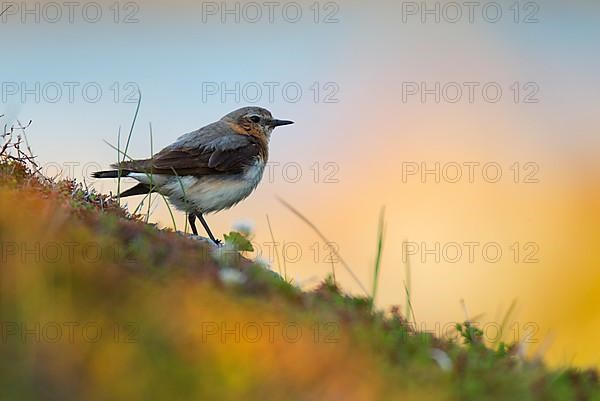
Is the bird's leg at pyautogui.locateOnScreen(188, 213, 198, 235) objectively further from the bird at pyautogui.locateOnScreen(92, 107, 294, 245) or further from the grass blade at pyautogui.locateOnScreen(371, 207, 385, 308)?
the grass blade at pyautogui.locateOnScreen(371, 207, 385, 308)

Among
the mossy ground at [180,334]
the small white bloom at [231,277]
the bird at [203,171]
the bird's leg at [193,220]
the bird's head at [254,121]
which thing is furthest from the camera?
the bird's head at [254,121]

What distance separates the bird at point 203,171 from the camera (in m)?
10.7

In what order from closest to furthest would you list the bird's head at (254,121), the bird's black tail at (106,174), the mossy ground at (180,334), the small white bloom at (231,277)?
the mossy ground at (180,334)
the small white bloom at (231,277)
the bird's black tail at (106,174)
the bird's head at (254,121)

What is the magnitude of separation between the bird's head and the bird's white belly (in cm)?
144

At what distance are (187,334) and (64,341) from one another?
55cm

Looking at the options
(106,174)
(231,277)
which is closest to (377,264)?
(231,277)

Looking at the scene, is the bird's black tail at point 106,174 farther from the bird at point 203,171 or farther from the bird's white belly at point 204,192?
the bird's white belly at point 204,192

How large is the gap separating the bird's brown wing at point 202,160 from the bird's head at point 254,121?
37.6 inches

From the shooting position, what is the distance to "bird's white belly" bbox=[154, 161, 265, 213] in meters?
10.7

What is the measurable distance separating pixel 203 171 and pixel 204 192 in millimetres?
268

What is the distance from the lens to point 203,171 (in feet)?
35.4

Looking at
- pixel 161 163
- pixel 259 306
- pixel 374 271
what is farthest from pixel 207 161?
pixel 259 306

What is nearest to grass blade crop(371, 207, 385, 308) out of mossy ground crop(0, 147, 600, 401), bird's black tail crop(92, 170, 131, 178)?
mossy ground crop(0, 147, 600, 401)

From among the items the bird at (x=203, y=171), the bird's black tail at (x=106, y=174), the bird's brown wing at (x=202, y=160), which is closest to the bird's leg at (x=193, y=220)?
the bird at (x=203, y=171)
